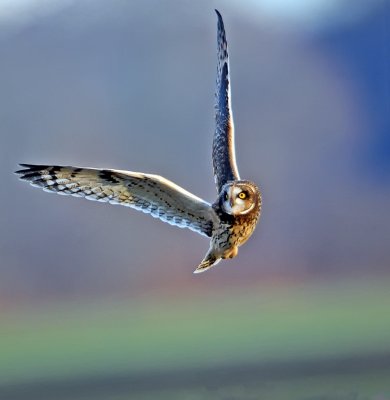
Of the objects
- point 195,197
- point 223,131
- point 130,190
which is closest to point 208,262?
point 195,197

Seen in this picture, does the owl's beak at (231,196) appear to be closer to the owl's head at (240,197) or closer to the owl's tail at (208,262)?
the owl's head at (240,197)

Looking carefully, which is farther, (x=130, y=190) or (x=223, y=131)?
(x=223, y=131)

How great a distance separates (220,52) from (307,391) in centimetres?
186

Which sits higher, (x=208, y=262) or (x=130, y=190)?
(x=130, y=190)

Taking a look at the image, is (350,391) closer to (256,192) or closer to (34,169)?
(256,192)

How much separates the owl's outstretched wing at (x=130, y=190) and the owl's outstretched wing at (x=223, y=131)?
0.13 m

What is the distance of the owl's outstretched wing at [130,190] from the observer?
3352 millimetres

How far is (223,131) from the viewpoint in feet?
12.0

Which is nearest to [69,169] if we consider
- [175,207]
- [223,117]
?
[175,207]

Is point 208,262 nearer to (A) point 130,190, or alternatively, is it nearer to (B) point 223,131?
(A) point 130,190

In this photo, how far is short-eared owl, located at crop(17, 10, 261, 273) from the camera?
3.37 metres

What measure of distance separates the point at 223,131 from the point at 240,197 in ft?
1.21

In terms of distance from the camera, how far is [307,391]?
16.3 feet

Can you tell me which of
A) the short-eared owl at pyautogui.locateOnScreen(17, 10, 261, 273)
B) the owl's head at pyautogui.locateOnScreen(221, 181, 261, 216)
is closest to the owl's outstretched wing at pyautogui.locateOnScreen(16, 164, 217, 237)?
the short-eared owl at pyautogui.locateOnScreen(17, 10, 261, 273)
